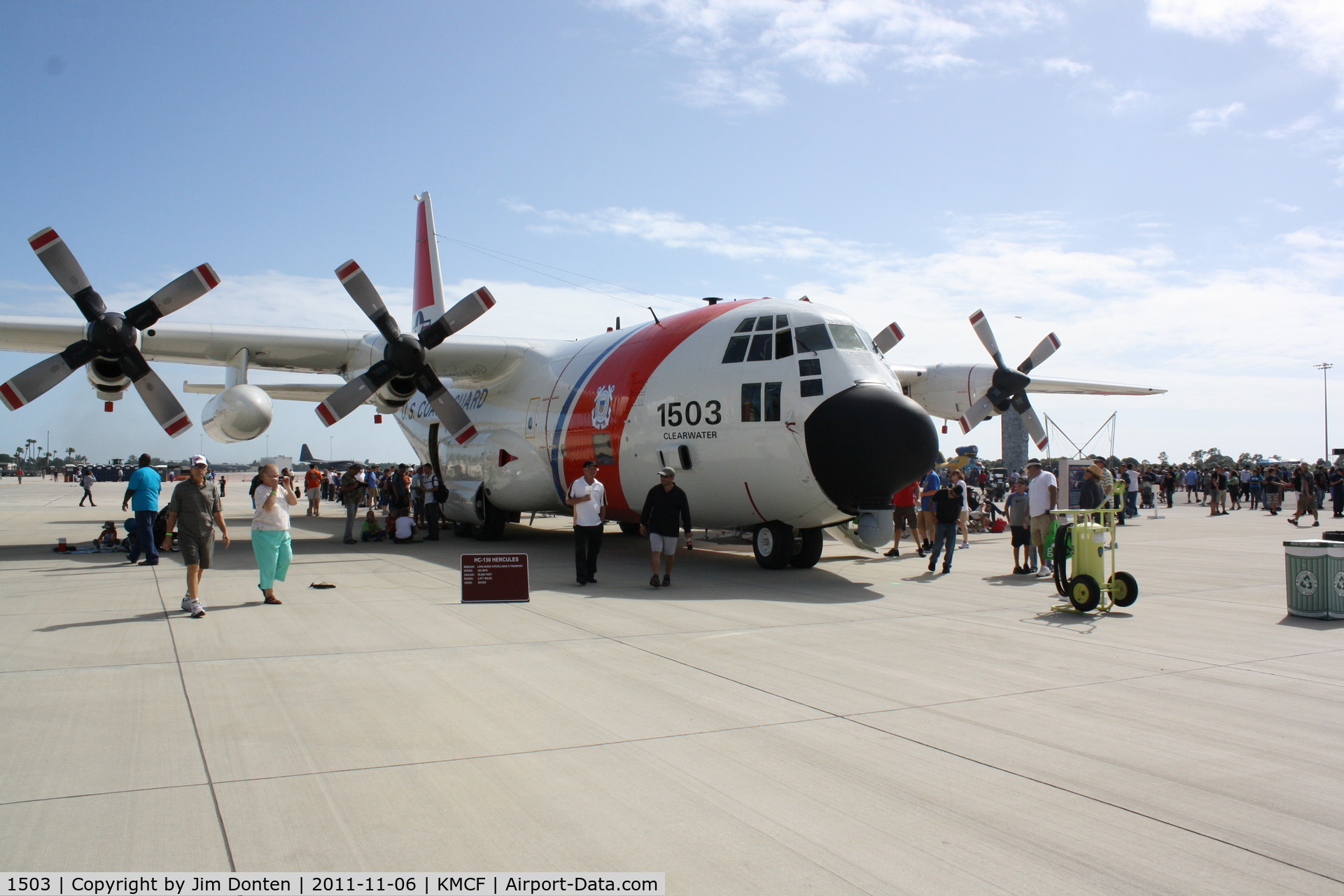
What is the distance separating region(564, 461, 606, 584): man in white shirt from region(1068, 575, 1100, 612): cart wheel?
18.9 feet

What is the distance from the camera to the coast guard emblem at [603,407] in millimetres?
14680

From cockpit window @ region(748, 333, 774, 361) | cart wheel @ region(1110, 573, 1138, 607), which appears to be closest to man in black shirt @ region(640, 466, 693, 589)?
cockpit window @ region(748, 333, 774, 361)

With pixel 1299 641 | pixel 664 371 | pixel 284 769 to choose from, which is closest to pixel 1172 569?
pixel 1299 641

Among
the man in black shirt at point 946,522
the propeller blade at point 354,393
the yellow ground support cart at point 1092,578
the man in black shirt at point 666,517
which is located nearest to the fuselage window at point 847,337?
the man in black shirt at point 946,522

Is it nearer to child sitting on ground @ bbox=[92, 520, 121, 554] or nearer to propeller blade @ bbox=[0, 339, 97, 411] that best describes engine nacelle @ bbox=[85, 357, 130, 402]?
propeller blade @ bbox=[0, 339, 97, 411]

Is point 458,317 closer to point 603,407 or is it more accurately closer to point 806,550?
point 603,407

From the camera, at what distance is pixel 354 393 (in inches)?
624

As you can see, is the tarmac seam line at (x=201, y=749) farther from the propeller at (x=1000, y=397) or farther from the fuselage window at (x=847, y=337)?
the propeller at (x=1000, y=397)

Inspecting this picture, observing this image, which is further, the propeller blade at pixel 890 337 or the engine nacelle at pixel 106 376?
the propeller blade at pixel 890 337

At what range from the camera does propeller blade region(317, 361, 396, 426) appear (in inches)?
617

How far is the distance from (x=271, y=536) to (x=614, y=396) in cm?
630

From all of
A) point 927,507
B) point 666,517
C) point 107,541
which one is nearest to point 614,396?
point 666,517

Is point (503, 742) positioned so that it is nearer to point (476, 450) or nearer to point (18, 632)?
point (18, 632)

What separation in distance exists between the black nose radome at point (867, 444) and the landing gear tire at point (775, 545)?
5.30ft
